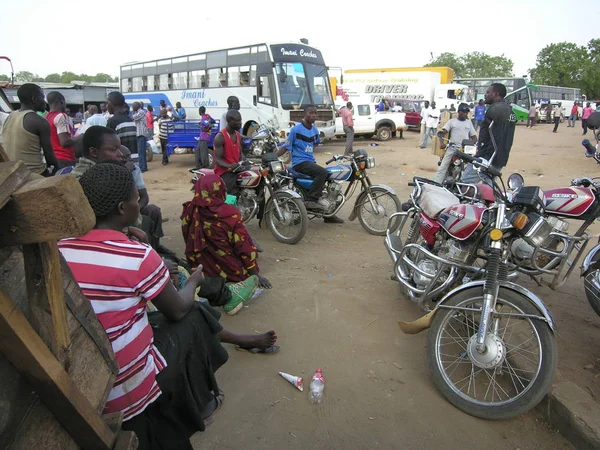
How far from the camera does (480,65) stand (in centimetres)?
6350

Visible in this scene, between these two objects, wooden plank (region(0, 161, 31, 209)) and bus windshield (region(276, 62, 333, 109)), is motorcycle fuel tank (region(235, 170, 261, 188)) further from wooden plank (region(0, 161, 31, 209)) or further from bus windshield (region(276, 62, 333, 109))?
bus windshield (region(276, 62, 333, 109))

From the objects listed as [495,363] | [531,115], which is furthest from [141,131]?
[531,115]

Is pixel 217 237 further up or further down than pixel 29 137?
further down

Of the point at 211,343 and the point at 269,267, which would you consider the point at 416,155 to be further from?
the point at 211,343

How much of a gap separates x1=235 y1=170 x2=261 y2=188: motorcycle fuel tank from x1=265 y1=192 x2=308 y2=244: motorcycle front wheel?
0.34 metres

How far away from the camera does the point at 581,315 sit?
346cm

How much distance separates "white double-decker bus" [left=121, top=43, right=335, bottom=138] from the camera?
13547 millimetres

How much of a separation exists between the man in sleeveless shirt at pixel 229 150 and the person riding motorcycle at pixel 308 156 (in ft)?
2.40

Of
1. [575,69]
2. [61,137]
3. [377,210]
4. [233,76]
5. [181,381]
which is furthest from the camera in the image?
[575,69]

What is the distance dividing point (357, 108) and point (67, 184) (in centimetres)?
1786

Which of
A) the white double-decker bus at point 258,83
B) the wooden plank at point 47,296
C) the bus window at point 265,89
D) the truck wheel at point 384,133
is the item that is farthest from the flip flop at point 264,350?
the truck wheel at point 384,133

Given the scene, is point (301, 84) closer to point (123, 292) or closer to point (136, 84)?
point (136, 84)

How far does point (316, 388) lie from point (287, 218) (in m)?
3.07

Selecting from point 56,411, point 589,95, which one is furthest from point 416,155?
point 589,95
